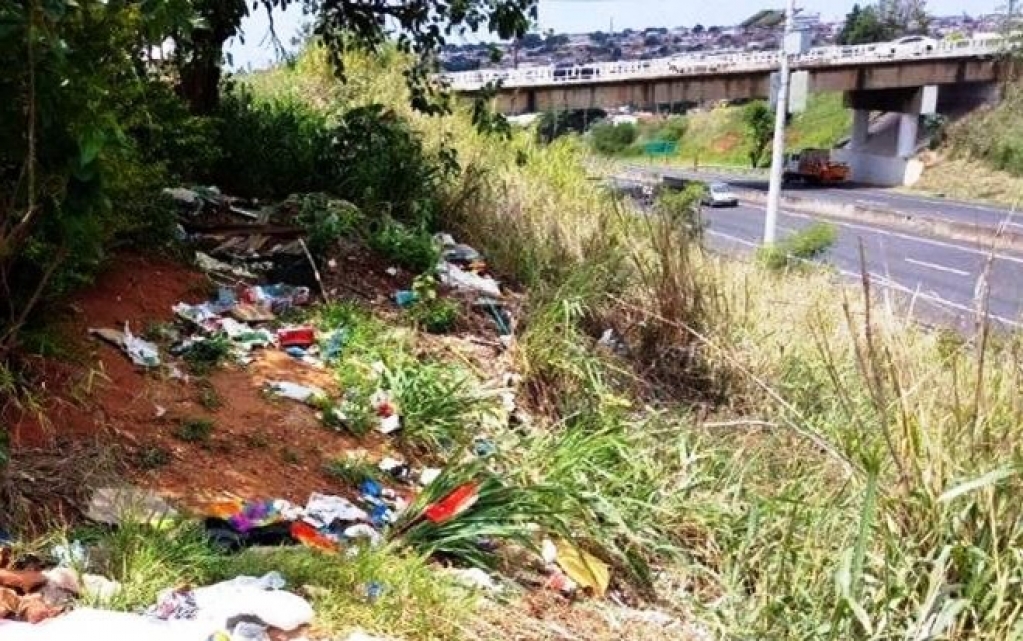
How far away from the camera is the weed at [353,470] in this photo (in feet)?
12.1

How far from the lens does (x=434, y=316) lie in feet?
17.9

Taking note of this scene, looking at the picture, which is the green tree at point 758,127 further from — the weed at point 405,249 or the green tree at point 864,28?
the weed at point 405,249

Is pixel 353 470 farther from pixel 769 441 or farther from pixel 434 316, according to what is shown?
pixel 434 316

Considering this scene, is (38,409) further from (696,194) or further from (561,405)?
(696,194)

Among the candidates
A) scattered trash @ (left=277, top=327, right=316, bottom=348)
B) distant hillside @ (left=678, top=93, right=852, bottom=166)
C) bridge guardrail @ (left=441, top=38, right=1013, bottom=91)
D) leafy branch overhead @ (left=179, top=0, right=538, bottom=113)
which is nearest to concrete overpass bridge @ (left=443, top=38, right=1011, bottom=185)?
bridge guardrail @ (left=441, top=38, right=1013, bottom=91)

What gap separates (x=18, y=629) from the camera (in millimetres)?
2225

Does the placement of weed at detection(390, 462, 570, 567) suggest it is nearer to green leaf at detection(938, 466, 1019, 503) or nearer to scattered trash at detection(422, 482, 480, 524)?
scattered trash at detection(422, 482, 480, 524)

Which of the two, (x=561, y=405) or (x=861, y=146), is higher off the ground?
(x=561, y=405)

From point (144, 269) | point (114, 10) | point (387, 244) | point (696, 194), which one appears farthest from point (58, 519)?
point (696, 194)

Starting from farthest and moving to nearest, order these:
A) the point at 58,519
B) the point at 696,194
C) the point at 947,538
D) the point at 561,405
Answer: the point at 696,194 → the point at 561,405 → the point at 58,519 → the point at 947,538

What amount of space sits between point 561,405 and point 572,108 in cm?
2828

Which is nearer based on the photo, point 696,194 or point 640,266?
point 640,266

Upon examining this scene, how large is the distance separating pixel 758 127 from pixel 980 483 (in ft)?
169

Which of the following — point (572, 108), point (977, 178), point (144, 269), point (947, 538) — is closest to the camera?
point (947, 538)
